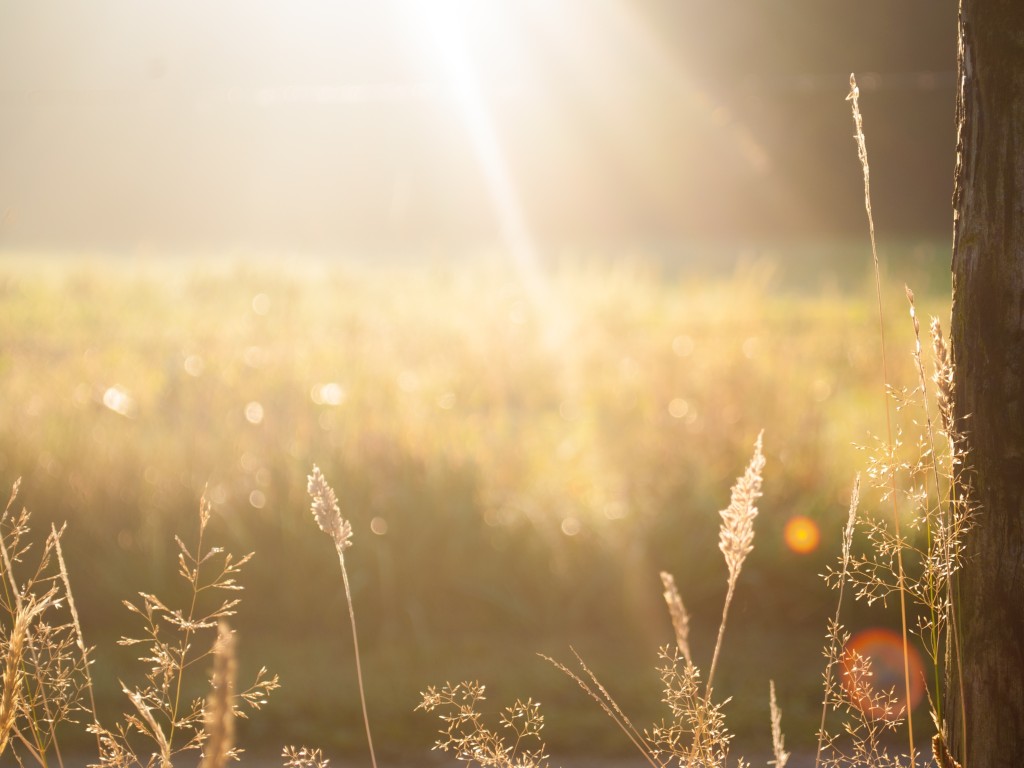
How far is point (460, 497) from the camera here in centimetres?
438

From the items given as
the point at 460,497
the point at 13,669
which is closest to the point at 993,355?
the point at 13,669

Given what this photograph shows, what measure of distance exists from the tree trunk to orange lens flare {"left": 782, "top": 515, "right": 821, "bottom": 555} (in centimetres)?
277

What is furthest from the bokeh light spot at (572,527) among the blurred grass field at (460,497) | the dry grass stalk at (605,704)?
the dry grass stalk at (605,704)

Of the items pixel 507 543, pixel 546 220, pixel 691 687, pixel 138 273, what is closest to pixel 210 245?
pixel 546 220

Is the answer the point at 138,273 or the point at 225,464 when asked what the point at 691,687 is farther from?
the point at 138,273

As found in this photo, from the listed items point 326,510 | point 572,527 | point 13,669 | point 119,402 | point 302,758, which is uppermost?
point 326,510

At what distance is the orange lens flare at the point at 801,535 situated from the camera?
13.9ft

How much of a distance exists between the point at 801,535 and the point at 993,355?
295cm

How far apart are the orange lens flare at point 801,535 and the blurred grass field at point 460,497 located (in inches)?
1.2

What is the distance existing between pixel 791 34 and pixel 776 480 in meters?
16.8

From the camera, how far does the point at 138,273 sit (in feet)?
29.8

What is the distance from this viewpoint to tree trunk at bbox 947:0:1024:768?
1424 mm

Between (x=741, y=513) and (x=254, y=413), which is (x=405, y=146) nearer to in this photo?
(x=254, y=413)

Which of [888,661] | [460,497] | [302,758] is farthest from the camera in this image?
[460,497]
